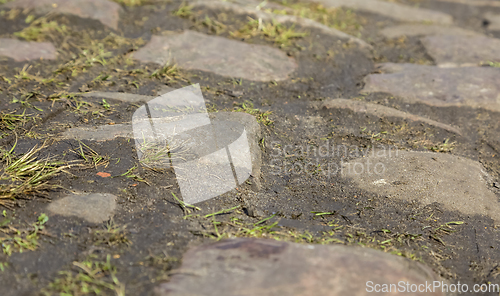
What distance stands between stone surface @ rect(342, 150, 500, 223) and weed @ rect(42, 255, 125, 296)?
55.8 inches

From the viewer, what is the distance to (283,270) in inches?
56.0

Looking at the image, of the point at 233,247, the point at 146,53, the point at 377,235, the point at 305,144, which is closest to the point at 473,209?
the point at 377,235

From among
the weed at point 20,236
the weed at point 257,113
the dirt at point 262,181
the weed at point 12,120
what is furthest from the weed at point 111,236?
the weed at point 257,113

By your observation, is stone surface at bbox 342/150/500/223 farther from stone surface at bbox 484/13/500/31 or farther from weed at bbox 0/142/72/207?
stone surface at bbox 484/13/500/31

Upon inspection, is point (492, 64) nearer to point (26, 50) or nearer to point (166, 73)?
point (166, 73)

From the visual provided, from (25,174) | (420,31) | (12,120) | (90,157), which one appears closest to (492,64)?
(420,31)

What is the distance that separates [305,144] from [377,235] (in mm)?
822

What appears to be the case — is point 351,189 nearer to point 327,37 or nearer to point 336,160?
point 336,160

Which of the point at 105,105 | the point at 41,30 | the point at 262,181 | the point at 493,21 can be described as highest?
the point at 493,21

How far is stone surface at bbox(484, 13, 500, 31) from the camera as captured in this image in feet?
14.5

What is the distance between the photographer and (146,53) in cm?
314

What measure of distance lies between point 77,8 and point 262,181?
2616mm

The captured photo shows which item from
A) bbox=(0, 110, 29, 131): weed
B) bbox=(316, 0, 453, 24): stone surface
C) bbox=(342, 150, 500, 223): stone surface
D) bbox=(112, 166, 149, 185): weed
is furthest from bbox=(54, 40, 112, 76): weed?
bbox=(316, 0, 453, 24): stone surface

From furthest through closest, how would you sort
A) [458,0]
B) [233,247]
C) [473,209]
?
[458,0] → [473,209] → [233,247]
